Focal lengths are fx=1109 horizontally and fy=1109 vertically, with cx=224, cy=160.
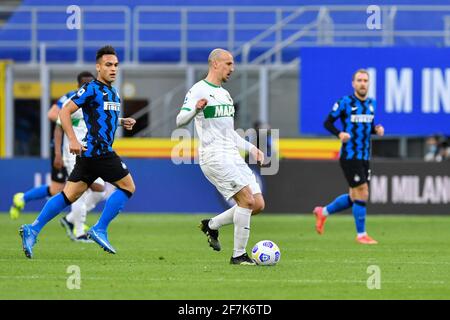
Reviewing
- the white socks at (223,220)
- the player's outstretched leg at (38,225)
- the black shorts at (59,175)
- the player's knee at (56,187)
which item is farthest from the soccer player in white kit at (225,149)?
the player's knee at (56,187)

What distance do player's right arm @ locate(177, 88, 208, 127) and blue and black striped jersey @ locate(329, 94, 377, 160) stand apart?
4.71 metres

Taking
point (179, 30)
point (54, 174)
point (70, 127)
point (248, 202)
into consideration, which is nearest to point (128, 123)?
point (70, 127)

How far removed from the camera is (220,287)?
9.35m

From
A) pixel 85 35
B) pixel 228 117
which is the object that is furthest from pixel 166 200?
pixel 228 117

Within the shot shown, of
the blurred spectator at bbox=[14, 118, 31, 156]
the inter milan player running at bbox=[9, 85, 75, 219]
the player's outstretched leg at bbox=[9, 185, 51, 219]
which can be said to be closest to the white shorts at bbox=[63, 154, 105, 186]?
the inter milan player running at bbox=[9, 85, 75, 219]

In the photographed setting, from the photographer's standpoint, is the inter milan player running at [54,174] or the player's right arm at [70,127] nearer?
the player's right arm at [70,127]

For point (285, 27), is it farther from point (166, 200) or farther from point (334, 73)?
point (166, 200)

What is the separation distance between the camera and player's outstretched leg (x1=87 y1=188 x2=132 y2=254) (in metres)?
12.0

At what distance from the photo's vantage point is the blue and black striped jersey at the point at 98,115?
11969 millimetres

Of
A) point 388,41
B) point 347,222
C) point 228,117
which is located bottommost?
point 347,222

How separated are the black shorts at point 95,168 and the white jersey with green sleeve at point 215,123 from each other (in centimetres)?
118

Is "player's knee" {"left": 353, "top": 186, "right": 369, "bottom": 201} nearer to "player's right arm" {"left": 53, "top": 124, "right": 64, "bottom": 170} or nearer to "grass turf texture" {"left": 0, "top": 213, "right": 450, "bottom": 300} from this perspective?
"grass turf texture" {"left": 0, "top": 213, "right": 450, "bottom": 300}

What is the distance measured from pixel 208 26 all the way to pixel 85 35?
3.39 m

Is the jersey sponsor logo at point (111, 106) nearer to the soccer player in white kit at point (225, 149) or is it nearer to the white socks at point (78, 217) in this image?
the soccer player in white kit at point (225, 149)
